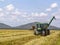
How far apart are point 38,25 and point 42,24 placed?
88cm

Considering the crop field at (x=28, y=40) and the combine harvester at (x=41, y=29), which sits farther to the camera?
the combine harvester at (x=41, y=29)

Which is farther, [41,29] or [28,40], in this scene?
[41,29]

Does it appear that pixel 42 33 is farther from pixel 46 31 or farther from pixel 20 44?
pixel 20 44

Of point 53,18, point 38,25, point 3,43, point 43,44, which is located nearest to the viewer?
point 43,44

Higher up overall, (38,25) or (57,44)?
(38,25)

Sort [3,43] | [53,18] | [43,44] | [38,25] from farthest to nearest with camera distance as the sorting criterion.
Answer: [53,18], [38,25], [3,43], [43,44]

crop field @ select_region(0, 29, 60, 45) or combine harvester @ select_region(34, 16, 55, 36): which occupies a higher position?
combine harvester @ select_region(34, 16, 55, 36)

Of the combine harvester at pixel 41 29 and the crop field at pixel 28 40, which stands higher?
the combine harvester at pixel 41 29

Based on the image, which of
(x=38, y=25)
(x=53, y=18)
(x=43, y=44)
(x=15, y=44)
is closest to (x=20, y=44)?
(x=15, y=44)

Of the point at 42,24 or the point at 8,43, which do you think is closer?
the point at 8,43

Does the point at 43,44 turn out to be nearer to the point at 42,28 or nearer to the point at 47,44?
the point at 47,44

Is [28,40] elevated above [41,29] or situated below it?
below

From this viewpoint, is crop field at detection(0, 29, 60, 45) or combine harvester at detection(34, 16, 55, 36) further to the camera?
combine harvester at detection(34, 16, 55, 36)

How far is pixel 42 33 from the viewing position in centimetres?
4456
